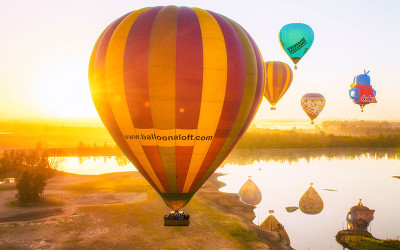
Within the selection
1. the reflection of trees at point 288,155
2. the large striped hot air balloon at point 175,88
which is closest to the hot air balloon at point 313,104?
the reflection of trees at point 288,155

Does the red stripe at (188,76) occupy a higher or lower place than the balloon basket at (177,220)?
higher

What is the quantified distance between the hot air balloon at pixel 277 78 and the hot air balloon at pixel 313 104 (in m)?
10.1

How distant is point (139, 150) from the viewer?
1393cm

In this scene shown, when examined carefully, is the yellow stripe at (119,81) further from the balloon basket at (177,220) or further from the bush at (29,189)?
the bush at (29,189)

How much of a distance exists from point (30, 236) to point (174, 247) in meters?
8.55

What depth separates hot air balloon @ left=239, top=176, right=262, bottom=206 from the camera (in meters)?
32.5

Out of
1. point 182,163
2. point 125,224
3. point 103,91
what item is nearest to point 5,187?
point 125,224

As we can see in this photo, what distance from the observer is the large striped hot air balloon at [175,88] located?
12930 mm

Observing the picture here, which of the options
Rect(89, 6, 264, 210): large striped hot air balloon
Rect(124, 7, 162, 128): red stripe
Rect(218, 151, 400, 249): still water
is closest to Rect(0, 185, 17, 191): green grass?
Rect(218, 151, 400, 249): still water

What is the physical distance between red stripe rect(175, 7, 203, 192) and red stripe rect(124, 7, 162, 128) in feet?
3.91

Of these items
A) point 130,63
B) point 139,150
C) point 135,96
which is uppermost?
point 130,63

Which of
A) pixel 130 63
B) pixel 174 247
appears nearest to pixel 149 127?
pixel 130 63

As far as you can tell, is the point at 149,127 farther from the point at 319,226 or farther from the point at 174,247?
the point at 319,226

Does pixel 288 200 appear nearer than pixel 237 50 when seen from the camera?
No
